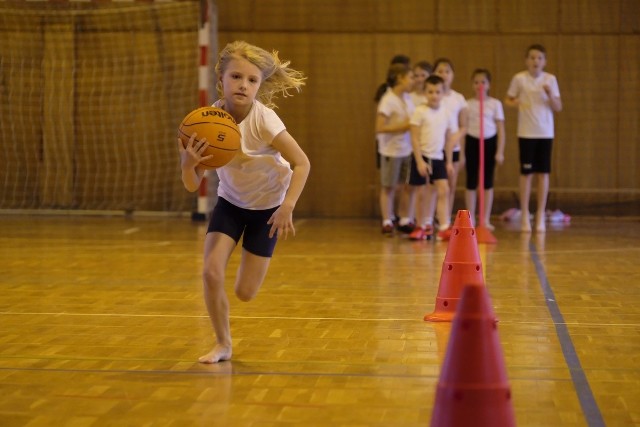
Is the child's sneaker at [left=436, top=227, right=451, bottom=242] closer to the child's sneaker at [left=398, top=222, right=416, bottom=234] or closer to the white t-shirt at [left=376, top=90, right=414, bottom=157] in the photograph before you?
the child's sneaker at [left=398, top=222, right=416, bottom=234]

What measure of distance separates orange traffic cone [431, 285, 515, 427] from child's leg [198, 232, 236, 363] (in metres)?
1.68

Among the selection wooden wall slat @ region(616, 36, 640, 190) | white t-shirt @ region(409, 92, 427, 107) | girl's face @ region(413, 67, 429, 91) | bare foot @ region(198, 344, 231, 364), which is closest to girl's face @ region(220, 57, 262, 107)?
bare foot @ region(198, 344, 231, 364)

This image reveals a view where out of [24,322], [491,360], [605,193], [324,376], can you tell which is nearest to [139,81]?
[605,193]

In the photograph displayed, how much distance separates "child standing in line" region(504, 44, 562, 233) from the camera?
10.2 m

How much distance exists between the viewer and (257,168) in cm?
445

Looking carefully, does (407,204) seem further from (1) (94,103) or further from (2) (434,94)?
(1) (94,103)

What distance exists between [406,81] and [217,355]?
5997 millimetres

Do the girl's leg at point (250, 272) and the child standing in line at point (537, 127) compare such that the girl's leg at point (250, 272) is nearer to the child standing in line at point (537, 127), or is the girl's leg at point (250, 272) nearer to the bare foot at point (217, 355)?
the bare foot at point (217, 355)

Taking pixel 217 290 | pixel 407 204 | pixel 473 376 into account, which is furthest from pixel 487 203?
pixel 473 376

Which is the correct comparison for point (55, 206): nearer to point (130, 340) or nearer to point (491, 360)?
point (130, 340)

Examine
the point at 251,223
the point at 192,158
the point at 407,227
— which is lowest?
the point at 407,227

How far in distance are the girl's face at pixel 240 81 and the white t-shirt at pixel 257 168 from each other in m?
0.08

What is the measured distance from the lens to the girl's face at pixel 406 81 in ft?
32.4

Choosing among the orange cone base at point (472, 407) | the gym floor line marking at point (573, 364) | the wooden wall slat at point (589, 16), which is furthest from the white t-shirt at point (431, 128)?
the orange cone base at point (472, 407)
